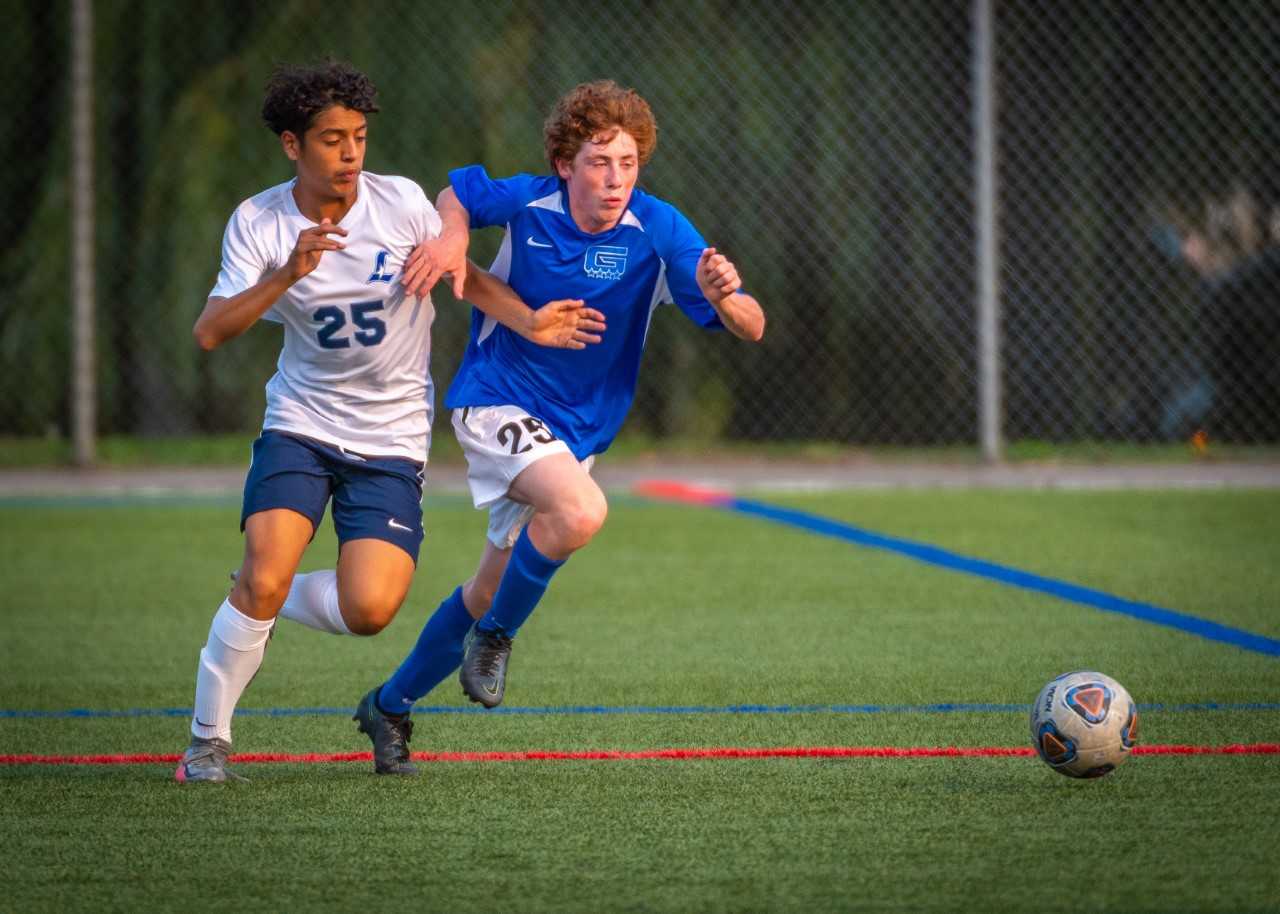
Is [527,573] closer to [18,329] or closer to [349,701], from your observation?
[349,701]

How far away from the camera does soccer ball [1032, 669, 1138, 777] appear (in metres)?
3.98

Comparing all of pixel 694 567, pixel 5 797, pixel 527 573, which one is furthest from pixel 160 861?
pixel 694 567

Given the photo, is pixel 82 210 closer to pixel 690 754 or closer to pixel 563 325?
pixel 563 325

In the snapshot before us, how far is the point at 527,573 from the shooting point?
15.0ft

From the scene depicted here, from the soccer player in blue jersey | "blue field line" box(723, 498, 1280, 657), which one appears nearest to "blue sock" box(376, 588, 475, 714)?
the soccer player in blue jersey

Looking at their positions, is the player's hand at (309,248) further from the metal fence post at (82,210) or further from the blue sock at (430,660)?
the metal fence post at (82,210)

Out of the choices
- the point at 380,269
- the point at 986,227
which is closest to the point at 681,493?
the point at 986,227

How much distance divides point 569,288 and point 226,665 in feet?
4.43

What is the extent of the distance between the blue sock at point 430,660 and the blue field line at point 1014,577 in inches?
101

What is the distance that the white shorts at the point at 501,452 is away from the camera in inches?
186

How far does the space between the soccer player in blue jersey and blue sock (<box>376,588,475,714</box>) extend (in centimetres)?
2

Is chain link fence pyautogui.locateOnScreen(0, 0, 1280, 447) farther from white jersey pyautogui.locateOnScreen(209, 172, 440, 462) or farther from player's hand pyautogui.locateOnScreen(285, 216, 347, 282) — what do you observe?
player's hand pyautogui.locateOnScreen(285, 216, 347, 282)

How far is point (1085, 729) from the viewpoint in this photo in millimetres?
3979

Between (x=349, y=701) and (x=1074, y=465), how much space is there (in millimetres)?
6637
